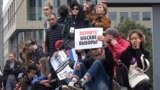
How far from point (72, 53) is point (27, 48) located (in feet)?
11.3

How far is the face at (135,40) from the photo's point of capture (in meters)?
12.2

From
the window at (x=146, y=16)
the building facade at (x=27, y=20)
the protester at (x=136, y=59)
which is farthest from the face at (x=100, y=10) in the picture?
the window at (x=146, y=16)

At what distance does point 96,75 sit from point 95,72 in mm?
112

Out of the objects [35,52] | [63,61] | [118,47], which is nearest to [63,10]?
[63,61]

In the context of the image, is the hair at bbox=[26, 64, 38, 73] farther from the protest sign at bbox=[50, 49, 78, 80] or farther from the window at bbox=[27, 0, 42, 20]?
the window at bbox=[27, 0, 42, 20]

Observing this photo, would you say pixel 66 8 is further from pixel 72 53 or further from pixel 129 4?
pixel 129 4

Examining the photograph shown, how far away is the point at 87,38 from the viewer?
1257cm

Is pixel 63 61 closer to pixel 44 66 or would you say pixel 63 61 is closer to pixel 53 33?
pixel 53 33

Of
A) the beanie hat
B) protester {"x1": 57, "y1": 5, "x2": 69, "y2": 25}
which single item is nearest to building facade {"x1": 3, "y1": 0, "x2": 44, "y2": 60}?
protester {"x1": 57, "y1": 5, "x2": 69, "y2": 25}

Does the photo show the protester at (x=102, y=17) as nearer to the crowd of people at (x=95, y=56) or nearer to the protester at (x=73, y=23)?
the crowd of people at (x=95, y=56)

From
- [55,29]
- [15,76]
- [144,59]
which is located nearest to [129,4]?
[15,76]

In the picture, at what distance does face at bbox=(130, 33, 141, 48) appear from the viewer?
12242 mm

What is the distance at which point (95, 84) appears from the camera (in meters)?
12.1

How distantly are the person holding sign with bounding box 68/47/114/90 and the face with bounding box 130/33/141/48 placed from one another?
0.54 m
